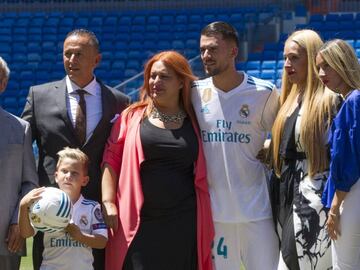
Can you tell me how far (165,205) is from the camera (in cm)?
568

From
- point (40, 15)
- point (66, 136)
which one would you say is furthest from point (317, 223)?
point (40, 15)

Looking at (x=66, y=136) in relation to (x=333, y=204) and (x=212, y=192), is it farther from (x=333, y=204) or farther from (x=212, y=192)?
(x=333, y=204)

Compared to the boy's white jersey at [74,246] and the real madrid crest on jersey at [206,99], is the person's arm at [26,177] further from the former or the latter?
the real madrid crest on jersey at [206,99]

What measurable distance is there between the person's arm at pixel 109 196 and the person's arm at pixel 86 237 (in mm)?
135

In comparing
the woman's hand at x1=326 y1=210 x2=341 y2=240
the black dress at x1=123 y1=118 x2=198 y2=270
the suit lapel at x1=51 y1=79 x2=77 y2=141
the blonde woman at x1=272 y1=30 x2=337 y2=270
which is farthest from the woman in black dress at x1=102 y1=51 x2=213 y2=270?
the woman's hand at x1=326 y1=210 x2=341 y2=240

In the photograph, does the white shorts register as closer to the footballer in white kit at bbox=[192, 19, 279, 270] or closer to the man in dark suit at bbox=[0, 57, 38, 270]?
the footballer in white kit at bbox=[192, 19, 279, 270]

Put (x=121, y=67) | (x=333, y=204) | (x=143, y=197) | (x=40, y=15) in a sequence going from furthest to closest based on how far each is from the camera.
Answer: (x=40, y=15) < (x=121, y=67) < (x=143, y=197) < (x=333, y=204)

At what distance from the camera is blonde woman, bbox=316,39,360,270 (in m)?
5.23

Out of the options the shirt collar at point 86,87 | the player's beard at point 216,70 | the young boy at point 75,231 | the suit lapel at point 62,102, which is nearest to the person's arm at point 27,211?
the young boy at point 75,231

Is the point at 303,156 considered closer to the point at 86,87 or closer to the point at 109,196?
the point at 109,196

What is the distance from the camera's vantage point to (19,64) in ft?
68.6

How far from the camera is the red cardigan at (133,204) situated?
223 inches

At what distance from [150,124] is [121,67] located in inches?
577

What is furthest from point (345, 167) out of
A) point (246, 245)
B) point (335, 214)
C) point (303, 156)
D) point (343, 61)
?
point (246, 245)
